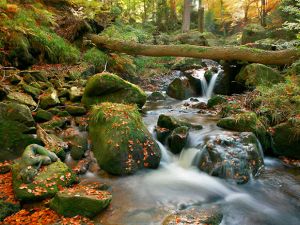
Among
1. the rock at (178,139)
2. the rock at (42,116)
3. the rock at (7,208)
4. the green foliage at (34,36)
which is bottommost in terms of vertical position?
the rock at (7,208)

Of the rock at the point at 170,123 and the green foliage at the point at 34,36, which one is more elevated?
the green foliage at the point at 34,36

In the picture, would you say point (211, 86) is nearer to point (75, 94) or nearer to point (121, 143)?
point (75, 94)

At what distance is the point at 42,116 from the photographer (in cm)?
771

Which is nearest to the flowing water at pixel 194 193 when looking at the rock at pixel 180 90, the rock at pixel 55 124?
the rock at pixel 55 124

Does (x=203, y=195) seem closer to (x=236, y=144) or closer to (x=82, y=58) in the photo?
(x=236, y=144)

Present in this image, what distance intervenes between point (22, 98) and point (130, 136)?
3.21m

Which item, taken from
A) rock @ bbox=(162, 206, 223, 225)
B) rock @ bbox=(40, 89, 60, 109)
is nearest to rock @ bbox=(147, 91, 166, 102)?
rock @ bbox=(40, 89, 60, 109)

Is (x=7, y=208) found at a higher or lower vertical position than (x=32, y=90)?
lower

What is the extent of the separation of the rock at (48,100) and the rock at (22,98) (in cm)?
32

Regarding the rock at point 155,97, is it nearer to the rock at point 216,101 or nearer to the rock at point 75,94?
the rock at point 216,101

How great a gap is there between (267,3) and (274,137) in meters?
18.4

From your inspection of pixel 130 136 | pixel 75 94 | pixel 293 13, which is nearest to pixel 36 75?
pixel 75 94

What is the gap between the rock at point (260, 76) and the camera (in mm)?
10107

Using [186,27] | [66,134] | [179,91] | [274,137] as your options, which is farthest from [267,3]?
[66,134]
